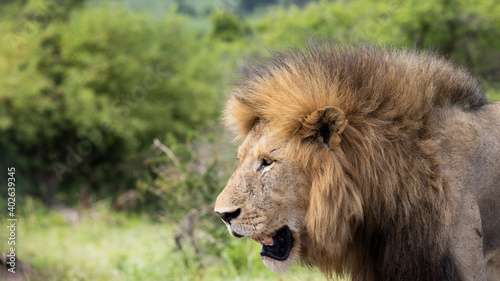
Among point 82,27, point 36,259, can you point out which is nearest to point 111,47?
point 82,27

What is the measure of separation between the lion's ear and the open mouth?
1.50 feet

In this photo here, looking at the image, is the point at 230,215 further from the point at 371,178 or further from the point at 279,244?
the point at 371,178

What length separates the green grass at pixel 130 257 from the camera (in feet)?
17.2

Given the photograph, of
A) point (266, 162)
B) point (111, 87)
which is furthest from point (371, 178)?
point (111, 87)

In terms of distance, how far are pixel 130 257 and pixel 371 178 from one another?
17.7 feet

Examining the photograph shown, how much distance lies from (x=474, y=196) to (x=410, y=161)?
33 centimetres

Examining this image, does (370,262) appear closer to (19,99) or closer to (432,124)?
(432,124)

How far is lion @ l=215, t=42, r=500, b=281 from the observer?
247 cm

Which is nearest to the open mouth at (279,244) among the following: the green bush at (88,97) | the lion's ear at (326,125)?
the lion's ear at (326,125)

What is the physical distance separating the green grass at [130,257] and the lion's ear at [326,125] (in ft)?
4.00

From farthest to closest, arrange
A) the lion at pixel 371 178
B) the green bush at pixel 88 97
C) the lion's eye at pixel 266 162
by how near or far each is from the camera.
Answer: the green bush at pixel 88 97 → the lion's eye at pixel 266 162 → the lion at pixel 371 178

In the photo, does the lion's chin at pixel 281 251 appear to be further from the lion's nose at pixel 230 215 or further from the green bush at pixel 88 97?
the green bush at pixel 88 97

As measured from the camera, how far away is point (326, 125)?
8.35 feet

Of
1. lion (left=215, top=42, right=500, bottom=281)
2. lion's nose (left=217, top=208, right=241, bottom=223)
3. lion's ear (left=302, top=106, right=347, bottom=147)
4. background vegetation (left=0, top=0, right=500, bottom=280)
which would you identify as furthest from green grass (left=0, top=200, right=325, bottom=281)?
lion's ear (left=302, top=106, right=347, bottom=147)
